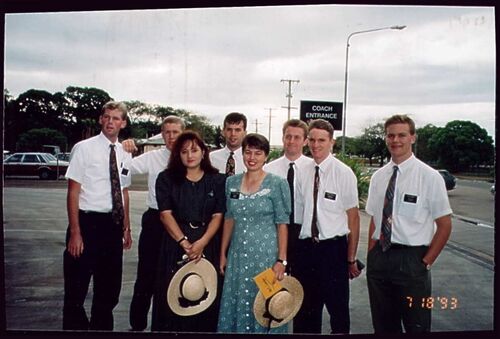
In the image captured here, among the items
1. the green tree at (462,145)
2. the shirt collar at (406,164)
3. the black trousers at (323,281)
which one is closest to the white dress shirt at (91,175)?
the black trousers at (323,281)

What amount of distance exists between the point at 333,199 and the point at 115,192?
1334 mm

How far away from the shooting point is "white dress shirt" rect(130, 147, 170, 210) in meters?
3.20

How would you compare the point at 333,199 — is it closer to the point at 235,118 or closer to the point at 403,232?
the point at 403,232

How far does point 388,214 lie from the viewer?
3018 millimetres

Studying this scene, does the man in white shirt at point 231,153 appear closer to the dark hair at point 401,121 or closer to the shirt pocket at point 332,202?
the shirt pocket at point 332,202

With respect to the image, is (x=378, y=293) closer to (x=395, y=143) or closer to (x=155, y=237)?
(x=395, y=143)

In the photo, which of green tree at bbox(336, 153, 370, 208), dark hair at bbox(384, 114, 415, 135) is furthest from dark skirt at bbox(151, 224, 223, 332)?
dark hair at bbox(384, 114, 415, 135)

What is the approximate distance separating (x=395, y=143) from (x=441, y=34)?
0.72m

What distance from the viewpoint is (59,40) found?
Answer: 3146mm

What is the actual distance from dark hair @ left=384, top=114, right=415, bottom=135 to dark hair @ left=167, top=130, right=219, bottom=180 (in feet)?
3.57

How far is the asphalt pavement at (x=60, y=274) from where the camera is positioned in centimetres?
310

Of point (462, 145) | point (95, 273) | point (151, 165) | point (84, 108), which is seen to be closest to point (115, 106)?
point (84, 108)

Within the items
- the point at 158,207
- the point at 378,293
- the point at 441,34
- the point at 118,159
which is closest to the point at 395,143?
the point at 441,34

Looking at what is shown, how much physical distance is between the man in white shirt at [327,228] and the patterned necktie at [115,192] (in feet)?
3.63
